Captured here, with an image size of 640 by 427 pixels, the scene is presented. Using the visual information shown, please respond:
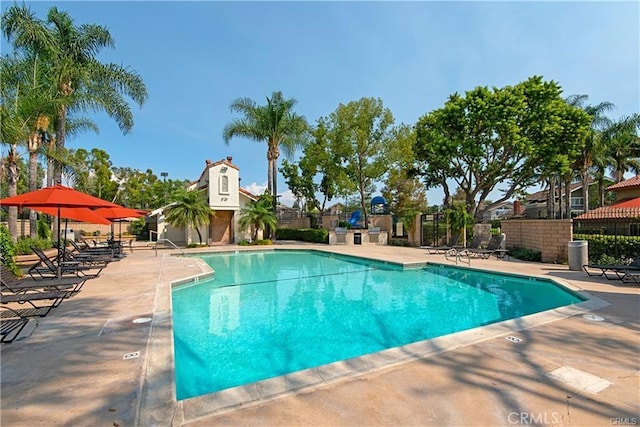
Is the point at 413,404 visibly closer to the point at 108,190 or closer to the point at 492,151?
the point at 492,151

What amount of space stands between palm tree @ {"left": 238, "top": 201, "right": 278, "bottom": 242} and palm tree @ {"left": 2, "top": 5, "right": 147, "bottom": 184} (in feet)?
30.6

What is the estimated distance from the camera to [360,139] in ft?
79.4

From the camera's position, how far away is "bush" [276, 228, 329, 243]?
83.7 feet

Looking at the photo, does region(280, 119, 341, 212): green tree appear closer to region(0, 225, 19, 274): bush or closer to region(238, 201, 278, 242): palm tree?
region(238, 201, 278, 242): palm tree

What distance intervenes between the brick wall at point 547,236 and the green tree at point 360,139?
11.5 metres

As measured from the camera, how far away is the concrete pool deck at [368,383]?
2.81 metres

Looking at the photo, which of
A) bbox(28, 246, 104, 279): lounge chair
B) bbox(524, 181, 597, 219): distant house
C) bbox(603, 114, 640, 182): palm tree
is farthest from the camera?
bbox(524, 181, 597, 219): distant house

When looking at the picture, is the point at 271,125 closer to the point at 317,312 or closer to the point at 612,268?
the point at 317,312

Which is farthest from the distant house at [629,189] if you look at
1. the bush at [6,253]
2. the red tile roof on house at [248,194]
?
the bush at [6,253]

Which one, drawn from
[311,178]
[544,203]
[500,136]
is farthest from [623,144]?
[311,178]

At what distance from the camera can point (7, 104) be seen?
1315 cm

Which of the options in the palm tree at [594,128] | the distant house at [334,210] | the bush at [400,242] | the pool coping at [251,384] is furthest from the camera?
the distant house at [334,210]

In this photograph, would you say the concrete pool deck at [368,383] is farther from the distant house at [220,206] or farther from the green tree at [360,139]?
the green tree at [360,139]

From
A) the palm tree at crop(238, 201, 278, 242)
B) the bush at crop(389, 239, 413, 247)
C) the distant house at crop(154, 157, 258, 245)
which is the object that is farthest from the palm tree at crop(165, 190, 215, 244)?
the bush at crop(389, 239, 413, 247)
